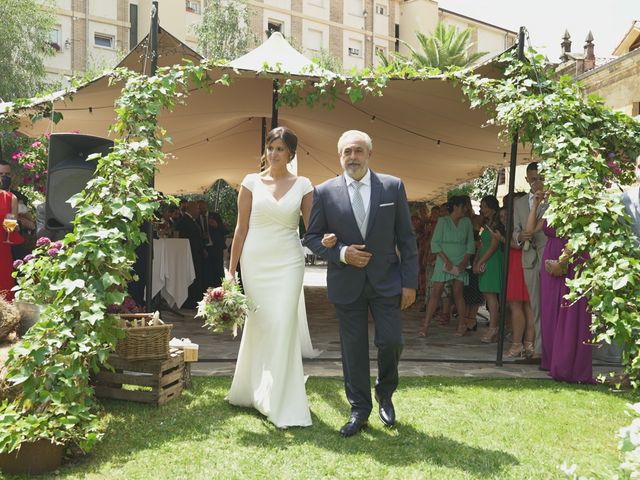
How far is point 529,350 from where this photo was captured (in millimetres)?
7191

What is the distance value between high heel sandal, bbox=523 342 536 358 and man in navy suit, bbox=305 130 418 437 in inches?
126

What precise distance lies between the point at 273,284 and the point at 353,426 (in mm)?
1114

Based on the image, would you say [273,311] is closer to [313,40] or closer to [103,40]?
[103,40]

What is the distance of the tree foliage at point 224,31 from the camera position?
35.6 metres

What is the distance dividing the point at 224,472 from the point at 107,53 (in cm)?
3798

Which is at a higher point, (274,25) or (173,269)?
(274,25)

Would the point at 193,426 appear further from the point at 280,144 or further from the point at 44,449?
the point at 280,144

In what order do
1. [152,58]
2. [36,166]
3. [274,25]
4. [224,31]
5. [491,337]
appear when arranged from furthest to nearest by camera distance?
[274,25] → [224,31] → [36,166] → [491,337] → [152,58]

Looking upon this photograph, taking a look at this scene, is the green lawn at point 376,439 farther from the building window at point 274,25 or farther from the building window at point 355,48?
the building window at point 355,48

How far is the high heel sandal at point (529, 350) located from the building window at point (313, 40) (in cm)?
4012

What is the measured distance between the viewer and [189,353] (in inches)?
215

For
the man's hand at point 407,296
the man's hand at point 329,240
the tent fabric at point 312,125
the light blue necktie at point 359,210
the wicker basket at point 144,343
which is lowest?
the wicker basket at point 144,343

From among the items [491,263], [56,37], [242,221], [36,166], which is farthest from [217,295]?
[56,37]

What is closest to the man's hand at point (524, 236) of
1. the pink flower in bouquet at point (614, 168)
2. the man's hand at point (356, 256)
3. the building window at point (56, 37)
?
the pink flower in bouquet at point (614, 168)
